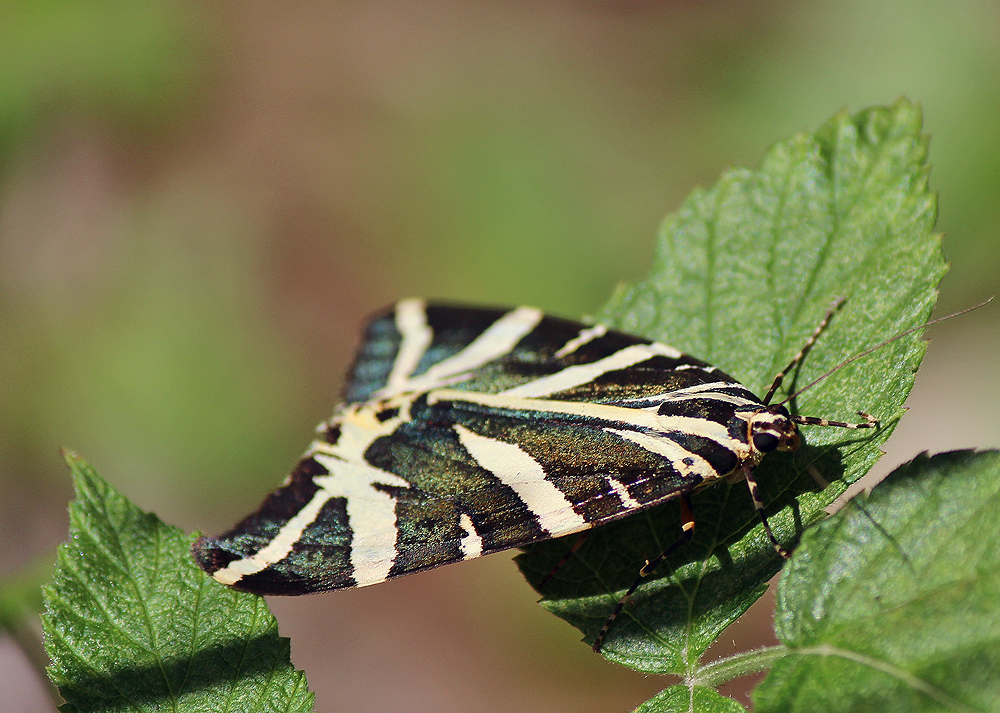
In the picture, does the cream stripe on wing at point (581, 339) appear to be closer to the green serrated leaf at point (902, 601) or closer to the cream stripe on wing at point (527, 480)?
the cream stripe on wing at point (527, 480)

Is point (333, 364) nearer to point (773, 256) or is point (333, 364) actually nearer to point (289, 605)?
point (289, 605)

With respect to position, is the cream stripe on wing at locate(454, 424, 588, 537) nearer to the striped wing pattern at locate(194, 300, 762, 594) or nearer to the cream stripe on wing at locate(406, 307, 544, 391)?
the striped wing pattern at locate(194, 300, 762, 594)

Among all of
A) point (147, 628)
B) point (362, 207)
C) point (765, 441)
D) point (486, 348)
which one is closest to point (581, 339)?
point (486, 348)

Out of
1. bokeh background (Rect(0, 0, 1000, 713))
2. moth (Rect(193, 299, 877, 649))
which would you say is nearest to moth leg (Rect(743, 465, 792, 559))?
moth (Rect(193, 299, 877, 649))

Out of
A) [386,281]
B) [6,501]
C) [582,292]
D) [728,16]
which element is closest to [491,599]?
[582,292]

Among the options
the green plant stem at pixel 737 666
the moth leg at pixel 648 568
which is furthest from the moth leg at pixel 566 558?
the green plant stem at pixel 737 666

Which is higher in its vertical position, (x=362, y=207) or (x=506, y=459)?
(x=362, y=207)

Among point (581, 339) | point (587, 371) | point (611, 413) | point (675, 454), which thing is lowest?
point (675, 454)

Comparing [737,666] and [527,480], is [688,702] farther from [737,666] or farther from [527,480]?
[527,480]
